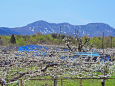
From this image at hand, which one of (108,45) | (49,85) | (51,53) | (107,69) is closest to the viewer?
(51,53)

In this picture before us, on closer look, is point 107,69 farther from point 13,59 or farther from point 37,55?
point 13,59

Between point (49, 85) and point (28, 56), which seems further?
point (49, 85)

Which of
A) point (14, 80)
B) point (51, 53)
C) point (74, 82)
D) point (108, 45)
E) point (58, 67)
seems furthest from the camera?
point (108, 45)

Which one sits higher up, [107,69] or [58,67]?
[58,67]

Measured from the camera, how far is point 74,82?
8.47m

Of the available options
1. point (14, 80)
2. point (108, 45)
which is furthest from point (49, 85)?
point (108, 45)

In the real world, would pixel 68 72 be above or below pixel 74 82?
above

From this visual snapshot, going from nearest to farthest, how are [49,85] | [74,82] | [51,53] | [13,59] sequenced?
[13,59] < [51,53] < [49,85] < [74,82]

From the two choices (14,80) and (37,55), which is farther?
(37,55)

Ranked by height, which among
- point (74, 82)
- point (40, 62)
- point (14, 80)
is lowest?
point (74, 82)

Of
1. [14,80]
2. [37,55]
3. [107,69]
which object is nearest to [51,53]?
[37,55]

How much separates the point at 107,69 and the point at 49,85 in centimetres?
304

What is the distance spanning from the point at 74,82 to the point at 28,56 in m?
2.84

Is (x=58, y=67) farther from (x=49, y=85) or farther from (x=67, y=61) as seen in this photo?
(x=49, y=85)
